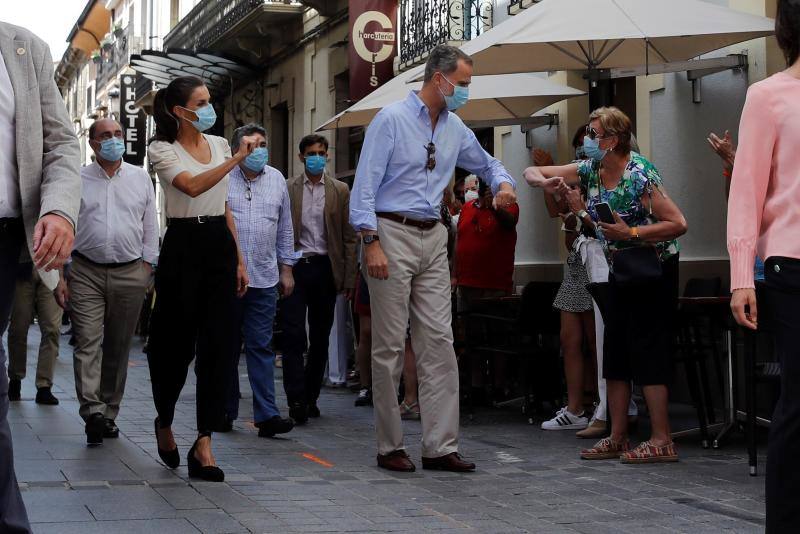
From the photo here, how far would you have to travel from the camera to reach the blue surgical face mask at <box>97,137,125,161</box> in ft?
28.9

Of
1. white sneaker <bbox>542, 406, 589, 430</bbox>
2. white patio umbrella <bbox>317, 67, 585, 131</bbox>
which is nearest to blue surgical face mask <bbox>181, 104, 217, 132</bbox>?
white sneaker <bbox>542, 406, 589, 430</bbox>

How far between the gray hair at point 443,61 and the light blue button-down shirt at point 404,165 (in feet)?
0.53

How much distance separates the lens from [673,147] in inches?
450

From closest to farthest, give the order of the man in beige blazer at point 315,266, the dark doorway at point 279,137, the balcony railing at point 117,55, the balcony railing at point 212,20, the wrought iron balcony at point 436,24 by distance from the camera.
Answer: the man in beige blazer at point 315,266 < the wrought iron balcony at point 436,24 < the balcony railing at point 212,20 < the dark doorway at point 279,137 < the balcony railing at point 117,55

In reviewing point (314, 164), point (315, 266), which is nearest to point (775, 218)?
point (315, 266)

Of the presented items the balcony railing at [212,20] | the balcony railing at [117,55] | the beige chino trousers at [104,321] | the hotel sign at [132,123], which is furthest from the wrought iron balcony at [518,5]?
the balcony railing at [117,55]

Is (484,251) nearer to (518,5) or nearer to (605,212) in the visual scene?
(605,212)

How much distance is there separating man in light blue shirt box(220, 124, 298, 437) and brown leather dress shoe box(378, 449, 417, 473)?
156 centimetres

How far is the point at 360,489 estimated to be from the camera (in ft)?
21.2

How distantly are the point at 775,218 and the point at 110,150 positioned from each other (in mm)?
5638

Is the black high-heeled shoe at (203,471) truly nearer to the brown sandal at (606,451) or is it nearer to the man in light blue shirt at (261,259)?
the man in light blue shirt at (261,259)

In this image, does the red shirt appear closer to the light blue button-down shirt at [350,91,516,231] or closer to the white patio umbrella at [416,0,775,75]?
the white patio umbrella at [416,0,775,75]

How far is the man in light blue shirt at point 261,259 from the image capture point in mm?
8742

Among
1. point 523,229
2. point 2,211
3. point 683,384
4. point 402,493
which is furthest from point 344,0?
point 2,211
